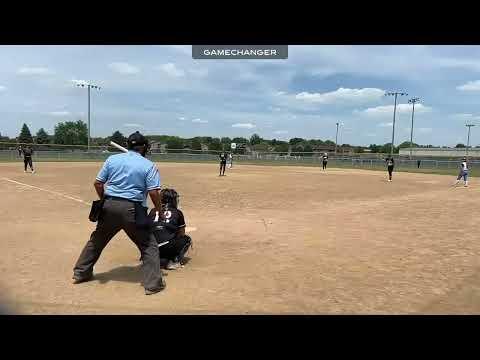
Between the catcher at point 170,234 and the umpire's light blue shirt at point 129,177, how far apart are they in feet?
2.81

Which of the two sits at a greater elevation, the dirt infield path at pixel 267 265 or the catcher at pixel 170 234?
the catcher at pixel 170 234

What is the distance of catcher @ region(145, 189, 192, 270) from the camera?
5.33 meters

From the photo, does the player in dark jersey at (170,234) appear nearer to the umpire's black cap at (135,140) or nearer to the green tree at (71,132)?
the umpire's black cap at (135,140)

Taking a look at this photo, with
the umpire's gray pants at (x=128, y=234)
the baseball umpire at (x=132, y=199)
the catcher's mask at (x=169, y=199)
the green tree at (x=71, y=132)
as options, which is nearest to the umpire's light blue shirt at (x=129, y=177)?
the baseball umpire at (x=132, y=199)

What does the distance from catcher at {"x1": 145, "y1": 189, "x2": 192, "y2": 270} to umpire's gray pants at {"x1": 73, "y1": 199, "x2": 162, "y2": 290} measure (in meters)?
0.73

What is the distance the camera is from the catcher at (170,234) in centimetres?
533

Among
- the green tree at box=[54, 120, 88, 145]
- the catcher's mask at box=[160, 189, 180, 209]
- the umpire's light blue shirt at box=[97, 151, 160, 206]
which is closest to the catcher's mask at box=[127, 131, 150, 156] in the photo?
the umpire's light blue shirt at box=[97, 151, 160, 206]

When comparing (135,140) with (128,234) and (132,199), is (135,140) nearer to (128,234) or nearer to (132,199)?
(132,199)

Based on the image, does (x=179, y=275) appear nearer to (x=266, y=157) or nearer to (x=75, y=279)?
(x=75, y=279)

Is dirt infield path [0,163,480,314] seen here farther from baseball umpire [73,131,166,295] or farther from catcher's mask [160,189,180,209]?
catcher's mask [160,189,180,209]

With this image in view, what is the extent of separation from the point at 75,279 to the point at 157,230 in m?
1.22
